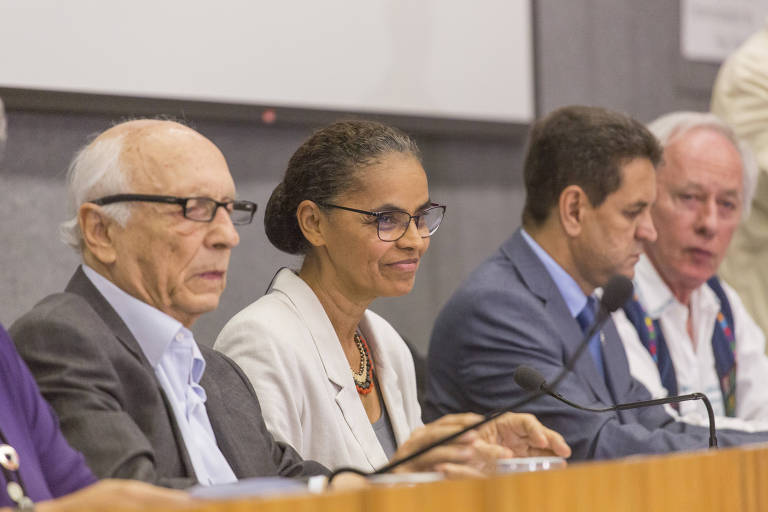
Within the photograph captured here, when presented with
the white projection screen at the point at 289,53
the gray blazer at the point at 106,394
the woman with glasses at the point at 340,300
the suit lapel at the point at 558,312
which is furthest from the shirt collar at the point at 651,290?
the gray blazer at the point at 106,394

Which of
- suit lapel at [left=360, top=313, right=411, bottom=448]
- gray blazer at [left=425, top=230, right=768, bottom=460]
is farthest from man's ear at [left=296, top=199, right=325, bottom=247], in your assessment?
gray blazer at [left=425, top=230, right=768, bottom=460]

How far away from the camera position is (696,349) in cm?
359

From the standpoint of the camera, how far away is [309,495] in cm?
104

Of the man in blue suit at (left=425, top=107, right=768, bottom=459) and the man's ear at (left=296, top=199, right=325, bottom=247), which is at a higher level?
the man's ear at (left=296, top=199, right=325, bottom=247)

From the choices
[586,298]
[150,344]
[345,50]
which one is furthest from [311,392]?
[345,50]

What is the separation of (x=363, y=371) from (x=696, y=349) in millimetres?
1463

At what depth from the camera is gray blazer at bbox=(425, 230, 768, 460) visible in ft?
8.90

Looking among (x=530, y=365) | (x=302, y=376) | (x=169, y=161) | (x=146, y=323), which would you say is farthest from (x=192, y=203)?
(x=530, y=365)

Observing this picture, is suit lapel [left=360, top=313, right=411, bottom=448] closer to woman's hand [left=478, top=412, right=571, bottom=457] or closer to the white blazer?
the white blazer

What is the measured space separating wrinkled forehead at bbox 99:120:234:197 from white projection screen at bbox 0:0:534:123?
42.4 inches

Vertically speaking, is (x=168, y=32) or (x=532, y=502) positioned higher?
(x=168, y=32)

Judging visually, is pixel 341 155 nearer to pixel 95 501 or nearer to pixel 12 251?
pixel 12 251

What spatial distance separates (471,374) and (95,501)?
1.65 meters

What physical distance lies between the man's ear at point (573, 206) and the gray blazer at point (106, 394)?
1400 mm
